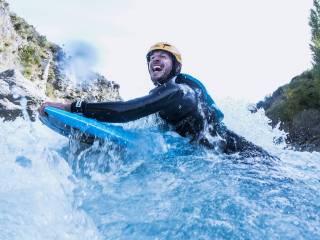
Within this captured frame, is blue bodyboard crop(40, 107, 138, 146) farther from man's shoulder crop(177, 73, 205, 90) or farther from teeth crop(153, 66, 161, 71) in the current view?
teeth crop(153, 66, 161, 71)

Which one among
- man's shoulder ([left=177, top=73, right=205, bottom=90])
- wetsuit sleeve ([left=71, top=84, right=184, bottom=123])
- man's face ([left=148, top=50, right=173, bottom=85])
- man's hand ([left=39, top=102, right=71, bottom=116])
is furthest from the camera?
man's face ([left=148, top=50, right=173, bottom=85])

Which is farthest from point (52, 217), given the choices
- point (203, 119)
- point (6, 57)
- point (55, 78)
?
point (55, 78)

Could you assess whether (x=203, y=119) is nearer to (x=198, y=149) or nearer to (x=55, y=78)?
(x=198, y=149)

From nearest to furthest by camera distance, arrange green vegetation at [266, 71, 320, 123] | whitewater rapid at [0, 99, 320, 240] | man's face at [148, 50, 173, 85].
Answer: whitewater rapid at [0, 99, 320, 240]
man's face at [148, 50, 173, 85]
green vegetation at [266, 71, 320, 123]

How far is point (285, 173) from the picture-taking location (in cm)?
355

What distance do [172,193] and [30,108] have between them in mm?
14034

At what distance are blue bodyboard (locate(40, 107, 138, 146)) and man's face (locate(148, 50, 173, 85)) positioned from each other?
895 mm

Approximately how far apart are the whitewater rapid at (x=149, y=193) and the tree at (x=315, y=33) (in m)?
24.0

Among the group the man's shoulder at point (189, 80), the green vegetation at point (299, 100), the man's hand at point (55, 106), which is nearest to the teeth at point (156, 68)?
the man's shoulder at point (189, 80)

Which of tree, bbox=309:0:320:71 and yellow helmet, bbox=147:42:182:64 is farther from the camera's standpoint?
tree, bbox=309:0:320:71

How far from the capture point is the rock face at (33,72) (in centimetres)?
1727

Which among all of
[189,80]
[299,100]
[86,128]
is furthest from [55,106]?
[299,100]

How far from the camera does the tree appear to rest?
26022 mm

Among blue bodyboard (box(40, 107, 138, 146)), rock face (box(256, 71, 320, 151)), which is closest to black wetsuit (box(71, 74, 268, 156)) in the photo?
blue bodyboard (box(40, 107, 138, 146))
